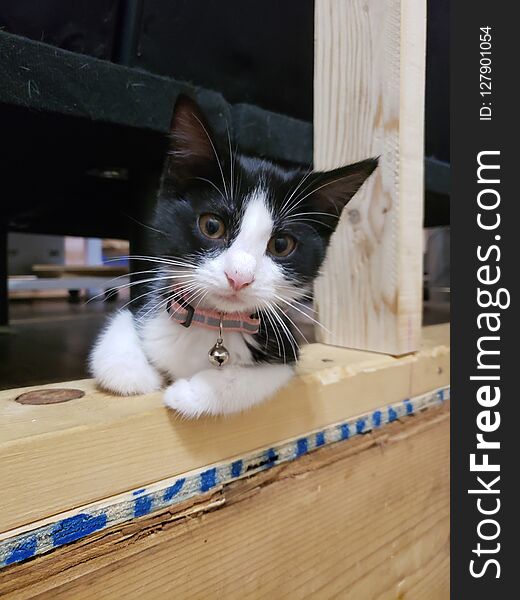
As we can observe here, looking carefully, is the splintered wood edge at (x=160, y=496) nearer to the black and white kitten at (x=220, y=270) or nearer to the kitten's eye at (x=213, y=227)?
the black and white kitten at (x=220, y=270)

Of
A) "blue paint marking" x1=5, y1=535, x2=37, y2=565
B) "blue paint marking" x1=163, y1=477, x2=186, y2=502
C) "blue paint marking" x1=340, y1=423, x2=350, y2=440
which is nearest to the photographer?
"blue paint marking" x1=5, y1=535, x2=37, y2=565

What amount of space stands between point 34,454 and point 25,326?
1.68 m

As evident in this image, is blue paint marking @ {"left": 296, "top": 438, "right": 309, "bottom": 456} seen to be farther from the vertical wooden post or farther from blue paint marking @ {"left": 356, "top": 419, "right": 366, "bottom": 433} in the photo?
the vertical wooden post

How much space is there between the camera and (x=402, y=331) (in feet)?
3.16

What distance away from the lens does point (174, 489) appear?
1.85ft

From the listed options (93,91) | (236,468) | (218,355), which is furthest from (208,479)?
(93,91)

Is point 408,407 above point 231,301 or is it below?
below

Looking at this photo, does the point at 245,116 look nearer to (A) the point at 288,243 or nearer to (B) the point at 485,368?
(A) the point at 288,243

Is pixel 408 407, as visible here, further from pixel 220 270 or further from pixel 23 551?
pixel 23 551

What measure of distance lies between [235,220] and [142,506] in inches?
13.8

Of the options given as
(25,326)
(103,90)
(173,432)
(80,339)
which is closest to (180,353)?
(173,432)

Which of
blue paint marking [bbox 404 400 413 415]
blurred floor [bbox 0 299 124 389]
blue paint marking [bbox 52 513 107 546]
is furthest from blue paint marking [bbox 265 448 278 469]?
blurred floor [bbox 0 299 124 389]

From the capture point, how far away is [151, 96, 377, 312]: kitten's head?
1.96 ft

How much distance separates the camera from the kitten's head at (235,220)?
0.60 meters
